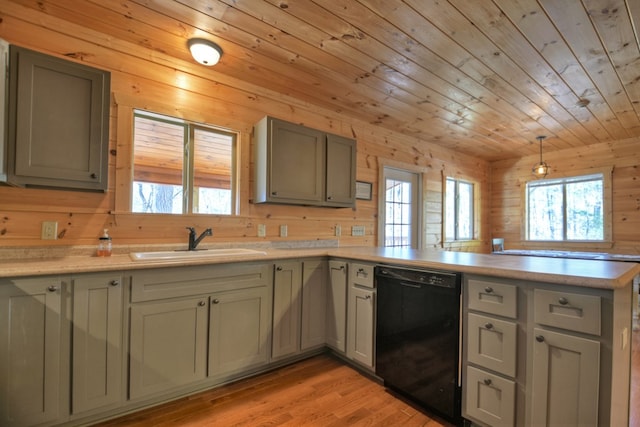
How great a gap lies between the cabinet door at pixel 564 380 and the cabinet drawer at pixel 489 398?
0.11 m

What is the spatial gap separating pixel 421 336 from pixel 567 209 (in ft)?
15.4

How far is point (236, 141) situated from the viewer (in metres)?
2.80

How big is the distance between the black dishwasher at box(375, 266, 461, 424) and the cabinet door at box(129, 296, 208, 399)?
126cm

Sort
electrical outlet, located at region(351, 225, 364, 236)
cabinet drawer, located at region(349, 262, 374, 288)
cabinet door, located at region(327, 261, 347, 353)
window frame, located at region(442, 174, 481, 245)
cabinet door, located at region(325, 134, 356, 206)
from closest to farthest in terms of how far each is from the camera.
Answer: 1. cabinet drawer, located at region(349, 262, 374, 288)
2. cabinet door, located at region(327, 261, 347, 353)
3. cabinet door, located at region(325, 134, 356, 206)
4. electrical outlet, located at region(351, 225, 364, 236)
5. window frame, located at region(442, 174, 481, 245)

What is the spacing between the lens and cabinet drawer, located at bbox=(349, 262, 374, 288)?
2.31 meters

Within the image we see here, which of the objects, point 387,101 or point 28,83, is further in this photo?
point 387,101

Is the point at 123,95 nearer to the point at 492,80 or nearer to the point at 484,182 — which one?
the point at 492,80

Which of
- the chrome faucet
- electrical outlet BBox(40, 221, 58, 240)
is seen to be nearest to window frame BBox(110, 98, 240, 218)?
the chrome faucet

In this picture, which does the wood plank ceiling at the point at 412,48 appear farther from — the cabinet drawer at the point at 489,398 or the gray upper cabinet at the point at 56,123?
the cabinet drawer at the point at 489,398

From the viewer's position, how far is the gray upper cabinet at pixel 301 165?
2654 mm

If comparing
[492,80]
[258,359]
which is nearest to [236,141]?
[258,359]

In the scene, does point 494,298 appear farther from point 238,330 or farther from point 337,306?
point 238,330

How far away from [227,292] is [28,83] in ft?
5.60

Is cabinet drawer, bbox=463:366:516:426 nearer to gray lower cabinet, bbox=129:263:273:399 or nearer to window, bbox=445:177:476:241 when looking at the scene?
gray lower cabinet, bbox=129:263:273:399
